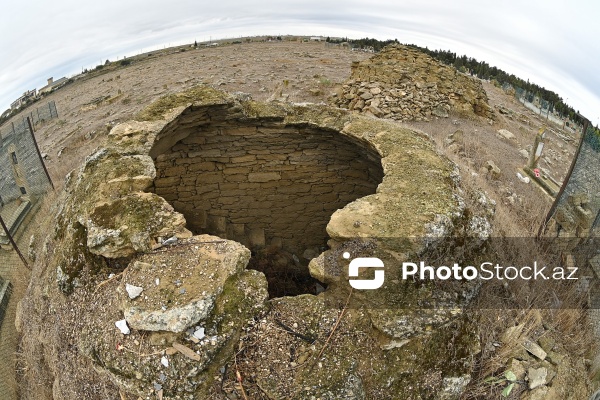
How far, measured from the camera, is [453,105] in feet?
43.0

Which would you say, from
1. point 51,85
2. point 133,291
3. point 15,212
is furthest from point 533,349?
point 51,85

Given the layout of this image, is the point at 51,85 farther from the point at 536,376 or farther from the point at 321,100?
the point at 536,376

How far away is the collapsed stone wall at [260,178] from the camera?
16.7 ft

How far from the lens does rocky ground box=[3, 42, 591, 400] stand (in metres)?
2.74

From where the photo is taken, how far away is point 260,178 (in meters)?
5.43

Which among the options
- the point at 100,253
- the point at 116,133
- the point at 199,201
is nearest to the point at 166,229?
the point at 100,253

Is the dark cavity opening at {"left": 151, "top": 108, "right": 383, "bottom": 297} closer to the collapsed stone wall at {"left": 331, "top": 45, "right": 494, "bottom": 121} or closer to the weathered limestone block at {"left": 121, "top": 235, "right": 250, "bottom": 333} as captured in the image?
the weathered limestone block at {"left": 121, "top": 235, "right": 250, "bottom": 333}

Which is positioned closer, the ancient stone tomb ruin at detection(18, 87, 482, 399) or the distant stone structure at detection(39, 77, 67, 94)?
the ancient stone tomb ruin at detection(18, 87, 482, 399)

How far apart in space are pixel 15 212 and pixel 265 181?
5.20 meters

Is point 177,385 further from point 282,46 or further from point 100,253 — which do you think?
point 282,46

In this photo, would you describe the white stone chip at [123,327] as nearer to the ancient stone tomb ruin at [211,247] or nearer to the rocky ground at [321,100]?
the ancient stone tomb ruin at [211,247]

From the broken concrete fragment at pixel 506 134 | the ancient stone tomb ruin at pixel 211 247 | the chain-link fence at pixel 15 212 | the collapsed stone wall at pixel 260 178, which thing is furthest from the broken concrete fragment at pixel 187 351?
the broken concrete fragment at pixel 506 134

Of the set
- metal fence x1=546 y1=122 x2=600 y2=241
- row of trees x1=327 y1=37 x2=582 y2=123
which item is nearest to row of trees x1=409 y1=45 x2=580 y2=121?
row of trees x1=327 y1=37 x2=582 y2=123

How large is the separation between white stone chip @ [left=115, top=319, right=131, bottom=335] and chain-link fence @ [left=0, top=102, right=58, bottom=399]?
3289mm
